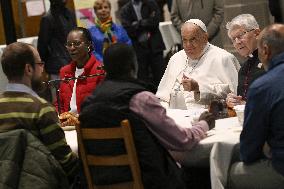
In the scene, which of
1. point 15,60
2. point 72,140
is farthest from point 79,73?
point 15,60

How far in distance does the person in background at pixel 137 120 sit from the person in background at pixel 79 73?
157 cm

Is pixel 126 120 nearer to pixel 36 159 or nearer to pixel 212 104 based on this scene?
pixel 36 159

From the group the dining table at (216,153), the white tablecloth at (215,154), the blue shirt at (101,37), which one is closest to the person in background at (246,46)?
the dining table at (216,153)

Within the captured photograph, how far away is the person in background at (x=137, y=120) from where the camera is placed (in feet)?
13.7

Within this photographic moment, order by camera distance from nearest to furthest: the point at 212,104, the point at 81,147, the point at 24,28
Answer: the point at 81,147 < the point at 212,104 < the point at 24,28

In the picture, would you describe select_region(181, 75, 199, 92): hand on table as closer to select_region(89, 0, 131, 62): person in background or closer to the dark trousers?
select_region(89, 0, 131, 62): person in background

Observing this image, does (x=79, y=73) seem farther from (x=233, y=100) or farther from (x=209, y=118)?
(x=209, y=118)

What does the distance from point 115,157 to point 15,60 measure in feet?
2.74

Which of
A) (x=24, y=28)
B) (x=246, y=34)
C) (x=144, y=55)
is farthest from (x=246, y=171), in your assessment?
(x=24, y=28)

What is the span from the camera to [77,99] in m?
5.93

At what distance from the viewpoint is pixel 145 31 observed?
9172 millimetres

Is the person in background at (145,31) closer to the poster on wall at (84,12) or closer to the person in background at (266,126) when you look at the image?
the poster on wall at (84,12)

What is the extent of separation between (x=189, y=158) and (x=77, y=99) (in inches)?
68.3

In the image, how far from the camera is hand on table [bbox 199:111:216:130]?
4578 mm
